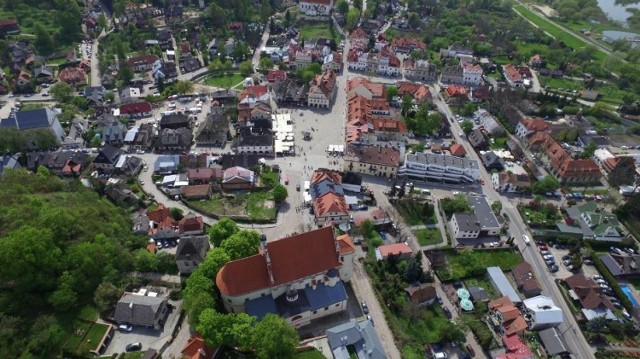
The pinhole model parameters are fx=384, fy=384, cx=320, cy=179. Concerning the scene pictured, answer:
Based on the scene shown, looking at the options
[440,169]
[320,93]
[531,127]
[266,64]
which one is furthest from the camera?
[266,64]

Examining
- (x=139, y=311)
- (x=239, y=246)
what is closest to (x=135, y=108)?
(x=239, y=246)

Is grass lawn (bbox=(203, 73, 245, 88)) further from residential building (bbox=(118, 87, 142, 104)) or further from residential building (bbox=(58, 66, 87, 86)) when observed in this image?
residential building (bbox=(58, 66, 87, 86))

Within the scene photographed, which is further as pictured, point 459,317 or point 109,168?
point 109,168

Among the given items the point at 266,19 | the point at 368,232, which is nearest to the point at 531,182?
the point at 368,232

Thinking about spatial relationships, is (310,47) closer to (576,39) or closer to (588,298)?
(588,298)

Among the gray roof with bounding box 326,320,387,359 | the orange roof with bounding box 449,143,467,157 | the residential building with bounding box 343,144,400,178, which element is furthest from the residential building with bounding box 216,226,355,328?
the orange roof with bounding box 449,143,467,157

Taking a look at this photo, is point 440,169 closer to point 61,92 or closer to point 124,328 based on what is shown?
point 124,328

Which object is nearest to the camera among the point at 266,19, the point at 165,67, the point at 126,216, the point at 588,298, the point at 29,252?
the point at 29,252
